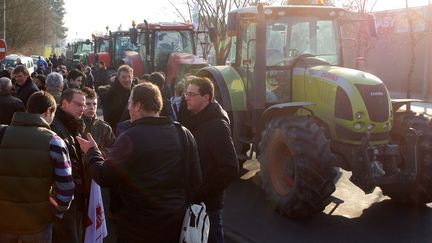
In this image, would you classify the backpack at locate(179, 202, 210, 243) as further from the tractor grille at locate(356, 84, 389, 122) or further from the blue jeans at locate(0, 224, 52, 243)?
the tractor grille at locate(356, 84, 389, 122)

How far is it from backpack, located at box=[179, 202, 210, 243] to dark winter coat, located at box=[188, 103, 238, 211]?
1.67ft

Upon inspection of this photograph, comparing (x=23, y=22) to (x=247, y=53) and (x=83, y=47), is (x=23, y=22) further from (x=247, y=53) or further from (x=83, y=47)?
(x=247, y=53)

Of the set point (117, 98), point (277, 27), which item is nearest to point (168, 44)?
point (277, 27)

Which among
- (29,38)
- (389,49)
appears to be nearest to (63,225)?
(389,49)

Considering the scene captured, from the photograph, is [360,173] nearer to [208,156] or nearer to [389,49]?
[208,156]

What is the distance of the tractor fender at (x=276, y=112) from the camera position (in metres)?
6.54

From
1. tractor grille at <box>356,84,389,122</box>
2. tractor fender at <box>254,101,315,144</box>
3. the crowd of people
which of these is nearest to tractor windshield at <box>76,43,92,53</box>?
tractor fender at <box>254,101,315,144</box>

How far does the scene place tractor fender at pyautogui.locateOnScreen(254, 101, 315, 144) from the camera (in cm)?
654

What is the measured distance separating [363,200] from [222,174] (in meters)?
3.96

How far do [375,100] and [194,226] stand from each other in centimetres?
381

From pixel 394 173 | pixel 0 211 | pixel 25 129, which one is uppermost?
pixel 25 129

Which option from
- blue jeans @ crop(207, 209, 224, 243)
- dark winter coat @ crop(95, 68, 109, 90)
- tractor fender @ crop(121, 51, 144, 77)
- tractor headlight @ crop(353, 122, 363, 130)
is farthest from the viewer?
dark winter coat @ crop(95, 68, 109, 90)

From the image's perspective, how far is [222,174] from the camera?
387 cm

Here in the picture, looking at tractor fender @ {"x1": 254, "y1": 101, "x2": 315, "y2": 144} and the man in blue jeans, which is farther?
tractor fender @ {"x1": 254, "y1": 101, "x2": 315, "y2": 144}
